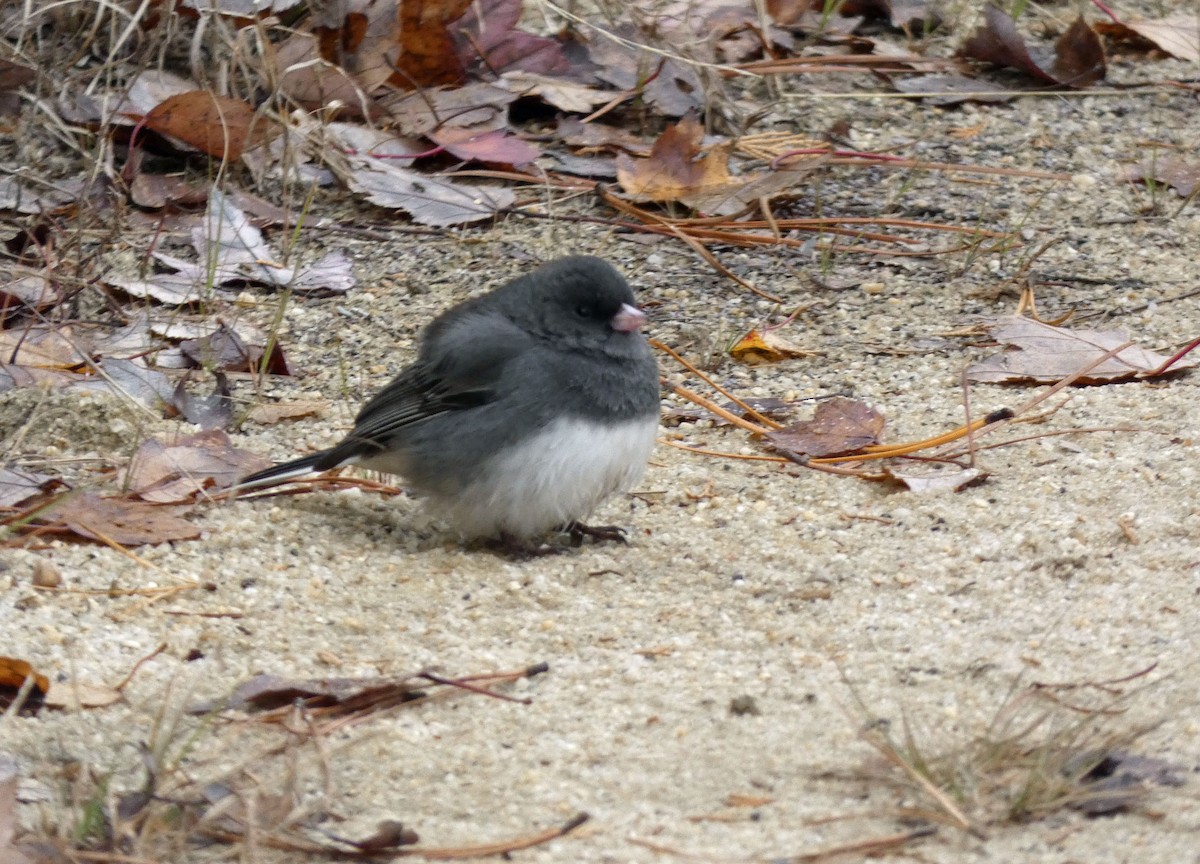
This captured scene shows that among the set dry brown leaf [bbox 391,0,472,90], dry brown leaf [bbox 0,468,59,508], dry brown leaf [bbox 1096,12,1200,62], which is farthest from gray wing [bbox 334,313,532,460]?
dry brown leaf [bbox 1096,12,1200,62]

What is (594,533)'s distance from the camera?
2891 millimetres

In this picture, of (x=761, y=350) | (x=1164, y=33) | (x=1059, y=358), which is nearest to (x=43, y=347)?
(x=761, y=350)

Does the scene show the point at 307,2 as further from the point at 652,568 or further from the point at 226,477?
the point at 652,568

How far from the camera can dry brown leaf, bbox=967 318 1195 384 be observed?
340 cm

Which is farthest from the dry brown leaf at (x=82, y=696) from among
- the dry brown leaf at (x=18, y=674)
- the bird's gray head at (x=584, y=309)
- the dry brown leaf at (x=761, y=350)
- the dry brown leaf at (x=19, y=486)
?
the dry brown leaf at (x=761, y=350)

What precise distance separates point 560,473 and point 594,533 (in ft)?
0.60

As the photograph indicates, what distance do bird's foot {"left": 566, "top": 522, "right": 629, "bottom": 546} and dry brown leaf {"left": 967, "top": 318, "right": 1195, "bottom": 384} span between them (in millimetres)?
991

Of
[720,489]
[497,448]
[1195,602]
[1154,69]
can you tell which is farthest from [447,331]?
[1154,69]

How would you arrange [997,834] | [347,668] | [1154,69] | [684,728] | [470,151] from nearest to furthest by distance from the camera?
[997,834], [684,728], [347,668], [470,151], [1154,69]

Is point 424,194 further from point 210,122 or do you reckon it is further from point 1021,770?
point 1021,770

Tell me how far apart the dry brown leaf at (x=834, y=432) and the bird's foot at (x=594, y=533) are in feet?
1.44

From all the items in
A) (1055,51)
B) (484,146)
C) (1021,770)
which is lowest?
(1021,770)

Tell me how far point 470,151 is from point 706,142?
67 cm

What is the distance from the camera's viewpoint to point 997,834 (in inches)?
70.8
